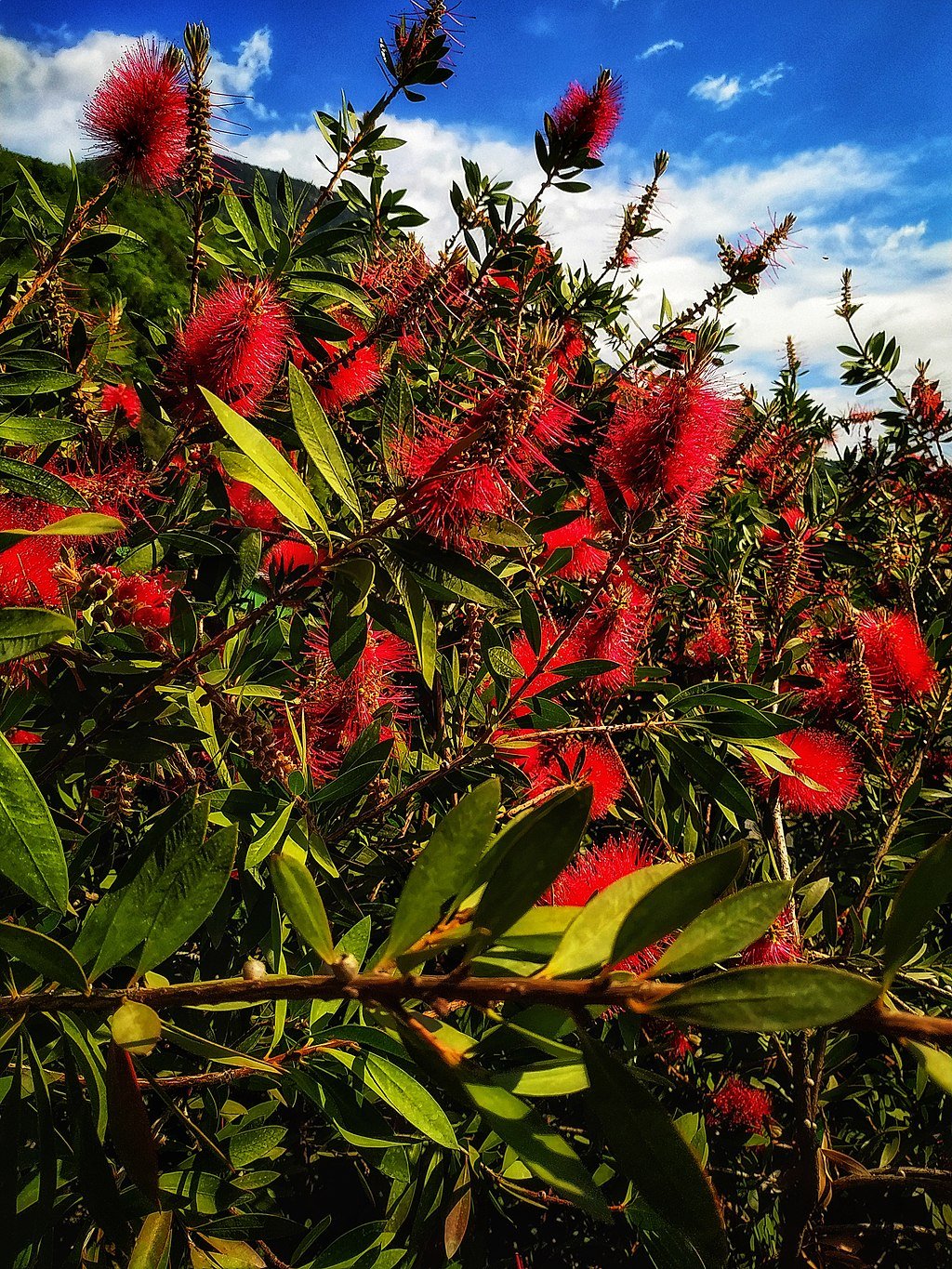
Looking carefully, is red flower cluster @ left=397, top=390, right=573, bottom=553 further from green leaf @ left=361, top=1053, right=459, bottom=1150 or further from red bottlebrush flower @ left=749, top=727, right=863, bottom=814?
red bottlebrush flower @ left=749, top=727, right=863, bottom=814

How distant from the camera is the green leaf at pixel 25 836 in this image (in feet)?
1.32

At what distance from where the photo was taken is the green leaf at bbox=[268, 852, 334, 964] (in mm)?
356

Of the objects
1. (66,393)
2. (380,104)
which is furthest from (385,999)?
(380,104)

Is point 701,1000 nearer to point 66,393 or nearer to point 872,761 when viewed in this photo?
point 66,393

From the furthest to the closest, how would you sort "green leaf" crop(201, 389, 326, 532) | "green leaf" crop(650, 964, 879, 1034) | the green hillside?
the green hillside, "green leaf" crop(201, 389, 326, 532), "green leaf" crop(650, 964, 879, 1034)

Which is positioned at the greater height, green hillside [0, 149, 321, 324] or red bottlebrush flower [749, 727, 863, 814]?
green hillside [0, 149, 321, 324]

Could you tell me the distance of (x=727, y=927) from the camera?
32cm

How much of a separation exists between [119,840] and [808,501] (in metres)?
1.55

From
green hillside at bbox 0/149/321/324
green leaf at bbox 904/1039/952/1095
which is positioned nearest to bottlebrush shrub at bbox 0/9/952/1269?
green leaf at bbox 904/1039/952/1095

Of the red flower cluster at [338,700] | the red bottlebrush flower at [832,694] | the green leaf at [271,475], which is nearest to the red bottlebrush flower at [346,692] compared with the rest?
the red flower cluster at [338,700]

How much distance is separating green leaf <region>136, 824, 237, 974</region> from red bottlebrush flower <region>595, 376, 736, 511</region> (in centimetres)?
73

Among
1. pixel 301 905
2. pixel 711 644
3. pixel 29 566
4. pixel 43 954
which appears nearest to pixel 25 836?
pixel 43 954

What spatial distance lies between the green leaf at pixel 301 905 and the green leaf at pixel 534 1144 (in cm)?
9

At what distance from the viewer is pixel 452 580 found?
2.24ft
